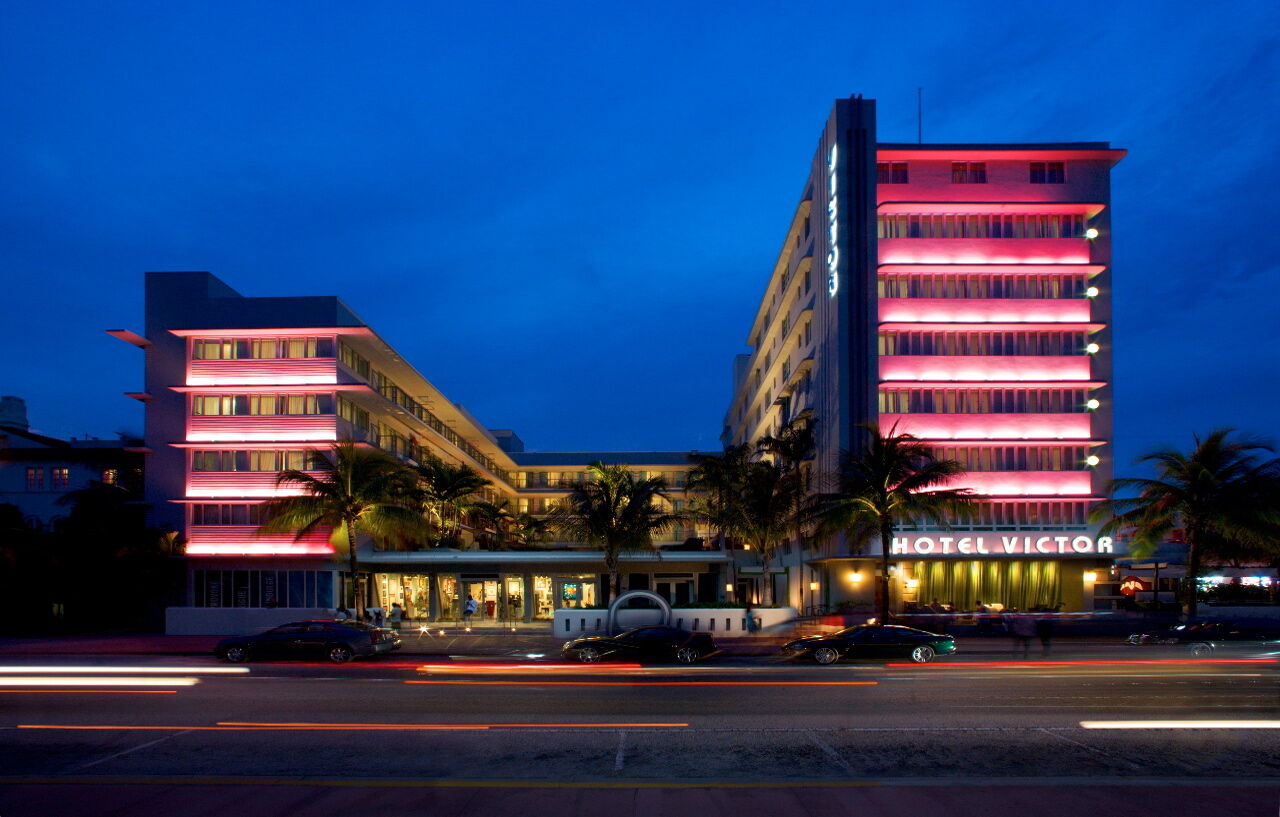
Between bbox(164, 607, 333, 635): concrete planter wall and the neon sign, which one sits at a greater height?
the neon sign

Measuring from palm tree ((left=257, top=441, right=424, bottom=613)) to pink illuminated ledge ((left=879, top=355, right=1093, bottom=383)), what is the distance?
23639 mm

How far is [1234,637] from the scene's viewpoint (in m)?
34.2

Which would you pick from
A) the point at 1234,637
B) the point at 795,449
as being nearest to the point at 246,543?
the point at 795,449

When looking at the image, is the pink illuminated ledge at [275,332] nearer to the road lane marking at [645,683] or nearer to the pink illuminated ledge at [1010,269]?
the road lane marking at [645,683]

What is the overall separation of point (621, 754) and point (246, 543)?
37.3 m

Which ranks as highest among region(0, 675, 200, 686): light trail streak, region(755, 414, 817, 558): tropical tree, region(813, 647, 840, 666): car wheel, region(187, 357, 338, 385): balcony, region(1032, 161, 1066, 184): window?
region(1032, 161, 1066, 184): window

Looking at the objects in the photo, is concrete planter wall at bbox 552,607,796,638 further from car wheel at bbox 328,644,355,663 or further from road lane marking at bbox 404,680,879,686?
road lane marking at bbox 404,680,879,686

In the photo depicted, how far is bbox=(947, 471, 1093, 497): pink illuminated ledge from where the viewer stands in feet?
161

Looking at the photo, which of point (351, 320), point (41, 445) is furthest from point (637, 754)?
point (41, 445)

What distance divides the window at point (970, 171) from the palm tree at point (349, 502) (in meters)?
30.9

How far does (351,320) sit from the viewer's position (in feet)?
159

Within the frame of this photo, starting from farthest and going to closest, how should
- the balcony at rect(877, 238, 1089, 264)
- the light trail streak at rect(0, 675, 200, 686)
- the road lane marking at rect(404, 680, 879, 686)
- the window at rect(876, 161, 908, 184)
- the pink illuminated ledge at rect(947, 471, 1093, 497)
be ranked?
the window at rect(876, 161, 908, 184)
the balcony at rect(877, 238, 1089, 264)
the pink illuminated ledge at rect(947, 471, 1093, 497)
the light trail streak at rect(0, 675, 200, 686)
the road lane marking at rect(404, 680, 879, 686)

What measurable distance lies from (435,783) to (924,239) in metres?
43.6

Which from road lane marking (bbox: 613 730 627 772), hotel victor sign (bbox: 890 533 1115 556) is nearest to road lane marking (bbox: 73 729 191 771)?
road lane marking (bbox: 613 730 627 772)
